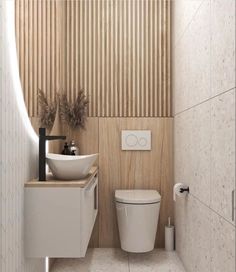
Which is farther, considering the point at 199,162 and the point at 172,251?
the point at 172,251

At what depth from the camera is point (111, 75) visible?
299 centimetres

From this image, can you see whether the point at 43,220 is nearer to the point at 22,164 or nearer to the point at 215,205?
the point at 22,164

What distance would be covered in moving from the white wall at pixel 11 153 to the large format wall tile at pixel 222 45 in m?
1.08

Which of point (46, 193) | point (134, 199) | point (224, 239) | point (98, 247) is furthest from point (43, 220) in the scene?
point (98, 247)

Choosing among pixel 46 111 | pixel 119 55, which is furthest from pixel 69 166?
pixel 119 55

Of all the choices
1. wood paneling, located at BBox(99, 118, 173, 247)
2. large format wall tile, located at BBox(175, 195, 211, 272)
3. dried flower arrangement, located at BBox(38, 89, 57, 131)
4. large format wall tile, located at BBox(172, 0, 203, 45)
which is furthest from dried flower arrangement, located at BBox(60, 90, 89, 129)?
large format wall tile, located at BBox(175, 195, 211, 272)

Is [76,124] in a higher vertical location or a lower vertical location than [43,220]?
higher

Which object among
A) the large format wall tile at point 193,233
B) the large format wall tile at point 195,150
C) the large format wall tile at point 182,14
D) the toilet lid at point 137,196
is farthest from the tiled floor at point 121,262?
the large format wall tile at point 182,14

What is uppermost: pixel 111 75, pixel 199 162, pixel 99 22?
pixel 99 22

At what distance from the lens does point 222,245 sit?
156 cm

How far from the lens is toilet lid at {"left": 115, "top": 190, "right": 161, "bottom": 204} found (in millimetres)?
2502

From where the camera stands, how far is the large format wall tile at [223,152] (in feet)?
4.70

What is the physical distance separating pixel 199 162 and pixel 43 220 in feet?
3.34

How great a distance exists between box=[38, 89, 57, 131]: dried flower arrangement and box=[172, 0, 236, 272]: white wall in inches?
39.8
